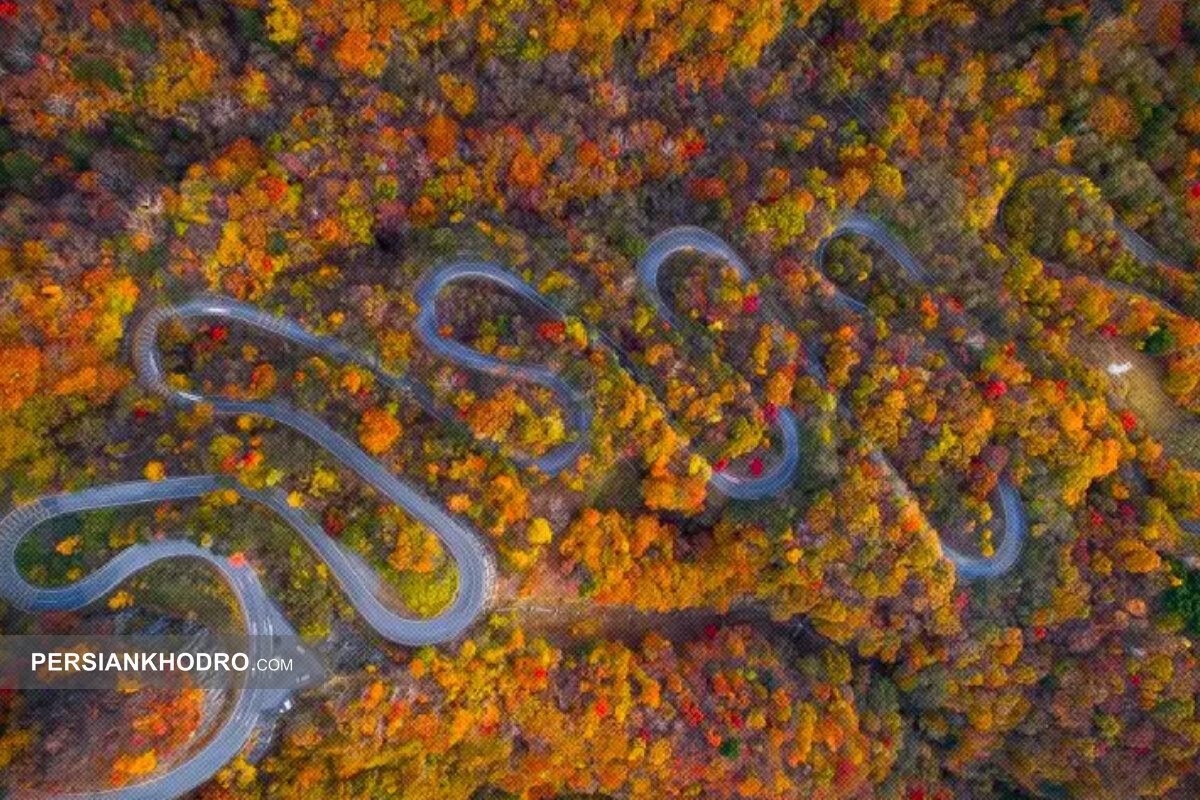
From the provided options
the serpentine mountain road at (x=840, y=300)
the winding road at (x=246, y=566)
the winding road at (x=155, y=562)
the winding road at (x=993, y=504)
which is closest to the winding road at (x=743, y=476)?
the serpentine mountain road at (x=840, y=300)

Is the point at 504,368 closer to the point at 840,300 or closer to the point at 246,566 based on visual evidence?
the point at 246,566

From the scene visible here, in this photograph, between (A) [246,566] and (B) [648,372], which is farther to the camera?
(B) [648,372]

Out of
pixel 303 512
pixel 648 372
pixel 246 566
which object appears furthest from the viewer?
pixel 648 372

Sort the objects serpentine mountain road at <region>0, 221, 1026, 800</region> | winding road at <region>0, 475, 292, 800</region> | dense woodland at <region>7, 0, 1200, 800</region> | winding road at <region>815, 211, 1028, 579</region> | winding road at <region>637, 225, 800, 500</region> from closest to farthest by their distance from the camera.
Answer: winding road at <region>0, 475, 292, 800</region> → serpentine mountain road at <region>0, 221, 1026, 800</region> → dense woodland at <region>7, 0, 1200, 800</region> → winding road at <region>637, 225, 800, 500</region> → winding road at <region>815, 211, 1028, 579</region>

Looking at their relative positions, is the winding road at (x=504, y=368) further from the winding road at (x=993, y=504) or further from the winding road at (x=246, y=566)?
the winding road at (x=993, y=504)

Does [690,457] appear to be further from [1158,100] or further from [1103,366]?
A: [1158,100]

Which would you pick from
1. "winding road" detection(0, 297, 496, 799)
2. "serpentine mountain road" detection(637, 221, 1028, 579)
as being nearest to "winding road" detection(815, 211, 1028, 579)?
"serpentine mountain road" detection(637, 221, 1028, 579)

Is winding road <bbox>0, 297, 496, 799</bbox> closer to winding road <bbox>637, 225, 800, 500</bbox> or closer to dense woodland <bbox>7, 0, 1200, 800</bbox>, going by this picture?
dense woodland <bbox>7, 0, 1200, 800</bbox>

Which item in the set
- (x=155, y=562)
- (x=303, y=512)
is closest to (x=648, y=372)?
(x=303, y=512)

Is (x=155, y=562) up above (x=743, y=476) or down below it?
above
